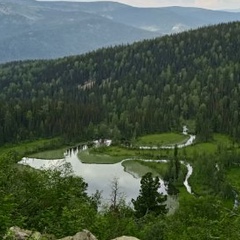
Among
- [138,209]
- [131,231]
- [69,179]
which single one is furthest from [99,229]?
[138,209]

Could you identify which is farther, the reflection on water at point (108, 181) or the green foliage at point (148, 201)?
the reflection on water at point (108, 181)

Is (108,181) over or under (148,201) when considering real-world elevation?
under

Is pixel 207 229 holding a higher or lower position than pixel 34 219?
higher

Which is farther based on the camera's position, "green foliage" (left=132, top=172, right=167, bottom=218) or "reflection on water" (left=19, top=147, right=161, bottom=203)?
"reflection on water" (left=19, top=147, right=161, bottom=203)

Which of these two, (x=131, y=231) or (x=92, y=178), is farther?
(x=92, y=178)

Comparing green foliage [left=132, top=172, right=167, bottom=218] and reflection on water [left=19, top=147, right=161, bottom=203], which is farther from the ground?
green foliage [left=132, top=172, right=167, bottom=218]

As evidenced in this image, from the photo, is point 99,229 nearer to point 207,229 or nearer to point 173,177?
point 207,229

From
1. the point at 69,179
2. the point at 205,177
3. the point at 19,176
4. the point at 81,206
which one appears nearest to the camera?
the point at 81,206

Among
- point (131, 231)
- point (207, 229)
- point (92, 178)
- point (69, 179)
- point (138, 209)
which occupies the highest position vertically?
point (207, 229)

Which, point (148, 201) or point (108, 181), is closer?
point (148, 201)

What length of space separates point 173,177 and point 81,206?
11998 cm

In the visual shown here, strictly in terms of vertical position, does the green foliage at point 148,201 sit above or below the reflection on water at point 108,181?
above

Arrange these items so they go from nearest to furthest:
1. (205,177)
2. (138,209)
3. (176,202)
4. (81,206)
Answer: (81,206)
(138,209)
(176,202)
(205,177)

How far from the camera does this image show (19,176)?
68.8 m
